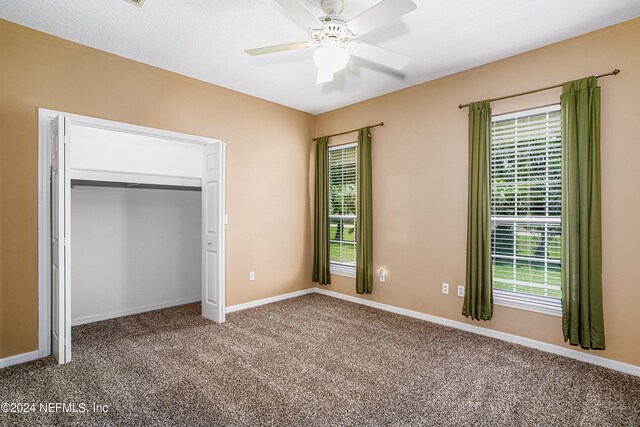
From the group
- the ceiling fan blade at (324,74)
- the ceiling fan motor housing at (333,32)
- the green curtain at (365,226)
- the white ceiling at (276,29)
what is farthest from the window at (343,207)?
the ceiling fan motor housing at (333,32)

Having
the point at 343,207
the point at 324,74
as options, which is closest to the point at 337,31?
the point at 324,74

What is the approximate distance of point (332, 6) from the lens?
239 centimetres

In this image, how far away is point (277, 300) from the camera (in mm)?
4926

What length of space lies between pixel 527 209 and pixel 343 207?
2.49 meters

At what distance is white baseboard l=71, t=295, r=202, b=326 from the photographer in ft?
12.8

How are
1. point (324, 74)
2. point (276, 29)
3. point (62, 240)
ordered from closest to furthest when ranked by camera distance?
point (324, 74)
point (62, 240)
point (276, 29)

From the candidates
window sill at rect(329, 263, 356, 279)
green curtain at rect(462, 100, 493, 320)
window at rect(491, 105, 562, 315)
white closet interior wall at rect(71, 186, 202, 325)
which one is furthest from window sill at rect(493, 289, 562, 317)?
white closet interior wall at rect(71, 186, 202, 325)

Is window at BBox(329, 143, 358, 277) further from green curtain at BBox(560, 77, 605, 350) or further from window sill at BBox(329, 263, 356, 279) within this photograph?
green curtain at BBox(560, 77, 605, 350)

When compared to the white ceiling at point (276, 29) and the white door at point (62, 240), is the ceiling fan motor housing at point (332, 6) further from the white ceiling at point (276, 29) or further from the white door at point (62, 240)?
the white door at point (62, 240)

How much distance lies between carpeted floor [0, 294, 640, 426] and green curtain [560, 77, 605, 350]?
1.18 feet

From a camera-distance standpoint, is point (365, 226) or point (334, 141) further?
point (334, 141)

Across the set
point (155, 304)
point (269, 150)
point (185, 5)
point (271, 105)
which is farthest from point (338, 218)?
point (185, 5)

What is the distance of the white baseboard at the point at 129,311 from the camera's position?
3.90m

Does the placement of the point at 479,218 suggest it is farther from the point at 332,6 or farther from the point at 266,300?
the point at 266,300
